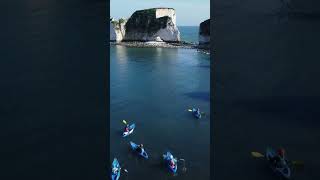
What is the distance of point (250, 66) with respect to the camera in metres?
2.57

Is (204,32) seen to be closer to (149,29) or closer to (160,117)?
(149,29)

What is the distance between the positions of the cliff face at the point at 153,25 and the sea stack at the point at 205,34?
35.9 feet

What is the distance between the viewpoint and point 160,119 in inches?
901

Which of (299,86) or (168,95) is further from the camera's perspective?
(168,95)

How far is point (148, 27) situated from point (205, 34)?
1702 cm

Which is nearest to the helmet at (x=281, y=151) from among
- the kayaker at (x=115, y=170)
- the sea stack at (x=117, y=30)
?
the kayaker at (x=115, y=170)
